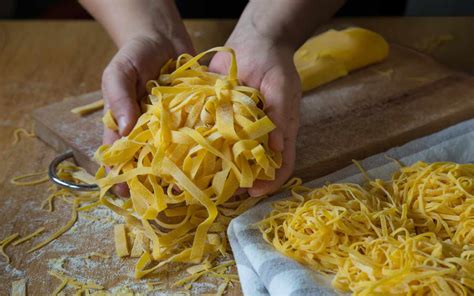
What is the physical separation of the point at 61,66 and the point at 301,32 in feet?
2.97

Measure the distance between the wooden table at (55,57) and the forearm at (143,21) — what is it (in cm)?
35

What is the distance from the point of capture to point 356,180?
165cm

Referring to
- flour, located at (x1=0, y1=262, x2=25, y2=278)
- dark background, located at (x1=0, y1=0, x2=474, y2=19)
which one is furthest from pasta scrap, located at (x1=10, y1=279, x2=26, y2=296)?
dark background, located at (x1=0, y1=0, x2=474, y2=19)

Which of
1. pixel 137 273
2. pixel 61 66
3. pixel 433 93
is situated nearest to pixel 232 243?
pixel 137 273

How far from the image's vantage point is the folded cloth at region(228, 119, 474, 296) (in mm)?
1321

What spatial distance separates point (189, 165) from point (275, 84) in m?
0.31

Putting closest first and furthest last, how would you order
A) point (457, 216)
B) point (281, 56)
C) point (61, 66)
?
point (457, 216) → point (281, 56) → point (61, 66)

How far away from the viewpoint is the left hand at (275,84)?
1.61 m

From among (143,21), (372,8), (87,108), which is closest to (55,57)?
(87,108)

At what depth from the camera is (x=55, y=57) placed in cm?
253

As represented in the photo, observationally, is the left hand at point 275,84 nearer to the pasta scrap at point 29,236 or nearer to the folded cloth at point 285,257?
the folded cloth at point 285,257

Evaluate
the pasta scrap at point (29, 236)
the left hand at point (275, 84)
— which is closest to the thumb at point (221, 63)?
the left hand at point (275, 84)

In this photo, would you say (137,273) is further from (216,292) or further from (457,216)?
(457,216)

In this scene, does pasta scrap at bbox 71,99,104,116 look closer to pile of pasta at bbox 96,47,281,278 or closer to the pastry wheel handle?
the pastry wheel handle
